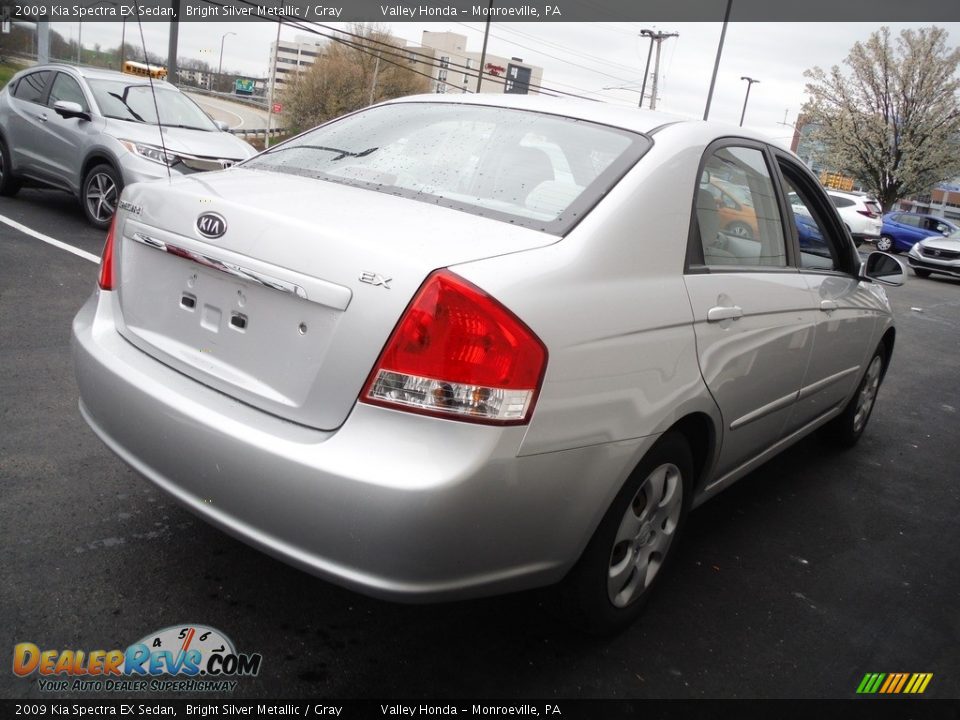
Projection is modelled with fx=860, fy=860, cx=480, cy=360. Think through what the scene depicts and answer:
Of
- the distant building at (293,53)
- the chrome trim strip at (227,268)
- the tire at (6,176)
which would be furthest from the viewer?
A: the distant building at (293,53)

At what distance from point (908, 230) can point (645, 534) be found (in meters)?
26.2

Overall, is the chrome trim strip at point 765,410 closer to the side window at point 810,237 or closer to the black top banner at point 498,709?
the side window at point 810,237

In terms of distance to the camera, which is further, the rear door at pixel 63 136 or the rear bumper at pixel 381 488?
the rear door at pixel 63 136

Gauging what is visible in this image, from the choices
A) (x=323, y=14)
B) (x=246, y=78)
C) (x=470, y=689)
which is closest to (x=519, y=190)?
(x=470, y=689)

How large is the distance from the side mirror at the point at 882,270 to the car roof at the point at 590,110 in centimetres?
138

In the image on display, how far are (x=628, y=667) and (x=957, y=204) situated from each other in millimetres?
106902

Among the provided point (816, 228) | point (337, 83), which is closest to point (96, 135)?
point (816, 228)

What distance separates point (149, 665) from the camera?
231cm

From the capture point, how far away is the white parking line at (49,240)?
7.48 metres

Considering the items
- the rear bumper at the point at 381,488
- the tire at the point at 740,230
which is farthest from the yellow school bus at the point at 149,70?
the tire at the point at 740,230

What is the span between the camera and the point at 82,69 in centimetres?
945

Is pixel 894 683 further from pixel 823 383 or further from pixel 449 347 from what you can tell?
pixel 449 347

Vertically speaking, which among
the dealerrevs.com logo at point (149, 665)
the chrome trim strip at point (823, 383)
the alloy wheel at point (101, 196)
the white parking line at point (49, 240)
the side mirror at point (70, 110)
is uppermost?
the side mirror at point (70, 110)

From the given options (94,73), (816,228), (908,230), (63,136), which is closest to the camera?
(816,228)
